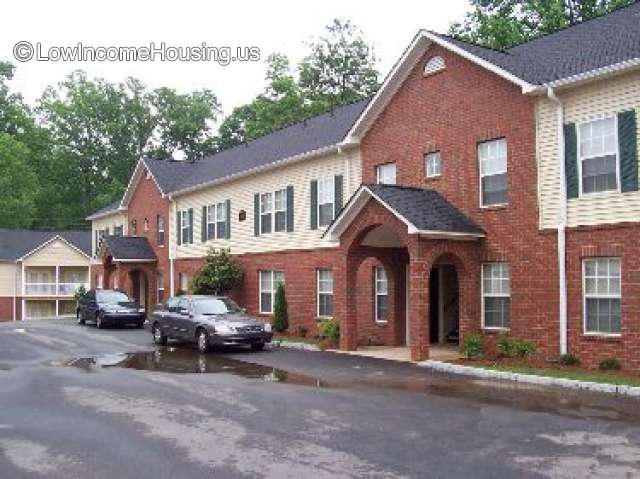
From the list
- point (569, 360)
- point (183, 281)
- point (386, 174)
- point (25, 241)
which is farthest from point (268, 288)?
point (25, 241)

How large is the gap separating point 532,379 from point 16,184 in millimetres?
60608

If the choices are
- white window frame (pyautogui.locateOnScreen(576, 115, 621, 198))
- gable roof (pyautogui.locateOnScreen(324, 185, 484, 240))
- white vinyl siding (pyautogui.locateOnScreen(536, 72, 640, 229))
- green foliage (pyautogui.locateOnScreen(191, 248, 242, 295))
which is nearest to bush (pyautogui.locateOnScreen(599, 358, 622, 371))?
white vinyl siding (pyautogui.locateOnScreen(536, 72, 640, 229))

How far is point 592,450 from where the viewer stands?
8930 mm

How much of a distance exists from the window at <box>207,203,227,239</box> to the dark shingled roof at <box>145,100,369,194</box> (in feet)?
4.12

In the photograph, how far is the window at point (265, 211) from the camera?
27969 mm

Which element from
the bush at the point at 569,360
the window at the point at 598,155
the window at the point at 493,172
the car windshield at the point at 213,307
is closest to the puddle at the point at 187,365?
the car windshield at the point at 213,307

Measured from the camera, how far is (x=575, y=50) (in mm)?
18219

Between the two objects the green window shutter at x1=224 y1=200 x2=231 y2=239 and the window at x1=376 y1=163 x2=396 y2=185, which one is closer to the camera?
the window at x1=376 y1=163 x2=396 y2=185

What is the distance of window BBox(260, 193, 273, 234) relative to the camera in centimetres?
2797

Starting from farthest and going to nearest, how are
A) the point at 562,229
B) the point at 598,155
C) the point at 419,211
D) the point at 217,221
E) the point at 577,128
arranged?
the point at 217,221 → the point at 419,211 → the point at 562,229 → the point at 577,128 → the point at 598,155

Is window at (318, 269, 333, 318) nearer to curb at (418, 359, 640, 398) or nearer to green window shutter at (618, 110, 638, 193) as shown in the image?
curb at (418, 359, 640, 398)

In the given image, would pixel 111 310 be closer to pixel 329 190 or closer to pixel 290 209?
pixel 290 209

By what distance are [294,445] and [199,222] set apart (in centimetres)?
2530

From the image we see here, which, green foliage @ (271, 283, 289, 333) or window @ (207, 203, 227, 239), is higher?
window @ (207, 203, 227, 239)
